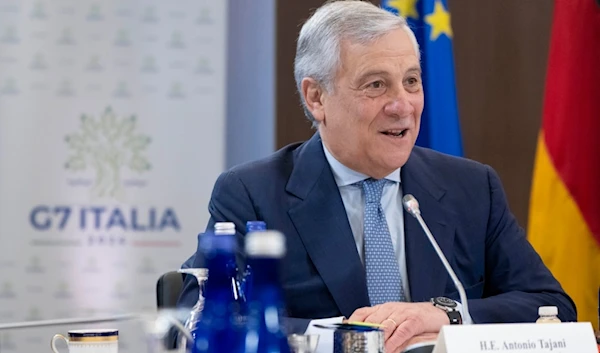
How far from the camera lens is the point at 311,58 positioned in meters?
2.66

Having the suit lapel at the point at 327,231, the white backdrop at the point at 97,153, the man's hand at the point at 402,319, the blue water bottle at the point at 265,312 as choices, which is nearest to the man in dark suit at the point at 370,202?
the suit lapel at the point at 327,231

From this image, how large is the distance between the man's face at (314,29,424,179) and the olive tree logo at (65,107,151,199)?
2.29 meters

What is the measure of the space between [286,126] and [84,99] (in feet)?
3.42

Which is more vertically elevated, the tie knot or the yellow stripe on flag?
the tie knot

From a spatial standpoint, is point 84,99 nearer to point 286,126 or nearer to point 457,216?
point 286,126

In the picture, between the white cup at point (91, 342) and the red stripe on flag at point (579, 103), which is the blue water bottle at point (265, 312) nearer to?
the white cup at point (91, 342)

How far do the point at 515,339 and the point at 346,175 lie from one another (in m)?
1.15

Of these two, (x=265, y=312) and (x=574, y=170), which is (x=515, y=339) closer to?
(x=265, y=312)

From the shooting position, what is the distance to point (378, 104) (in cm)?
253

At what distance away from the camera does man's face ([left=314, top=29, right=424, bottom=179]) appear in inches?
98.2

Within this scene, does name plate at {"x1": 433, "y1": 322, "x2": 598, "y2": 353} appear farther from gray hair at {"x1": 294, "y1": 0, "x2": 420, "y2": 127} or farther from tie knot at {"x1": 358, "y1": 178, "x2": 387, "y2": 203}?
gray hair at {"x1": 294, "y1": 0, "x2": 420, "y2": 127}

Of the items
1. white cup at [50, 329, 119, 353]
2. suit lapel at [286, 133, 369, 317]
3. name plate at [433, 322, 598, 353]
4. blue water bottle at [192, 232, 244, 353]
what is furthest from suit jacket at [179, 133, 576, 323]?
blue water bottle at [192, 232, 244, 353]

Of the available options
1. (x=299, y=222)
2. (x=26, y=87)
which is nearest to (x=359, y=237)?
(x=299, y=222)

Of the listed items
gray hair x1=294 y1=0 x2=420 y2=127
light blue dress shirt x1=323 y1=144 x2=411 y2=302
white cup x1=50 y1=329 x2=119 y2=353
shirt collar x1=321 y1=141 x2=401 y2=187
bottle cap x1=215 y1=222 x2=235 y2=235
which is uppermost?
gray hair x1=294 y1=0 x2=420 y2=127
